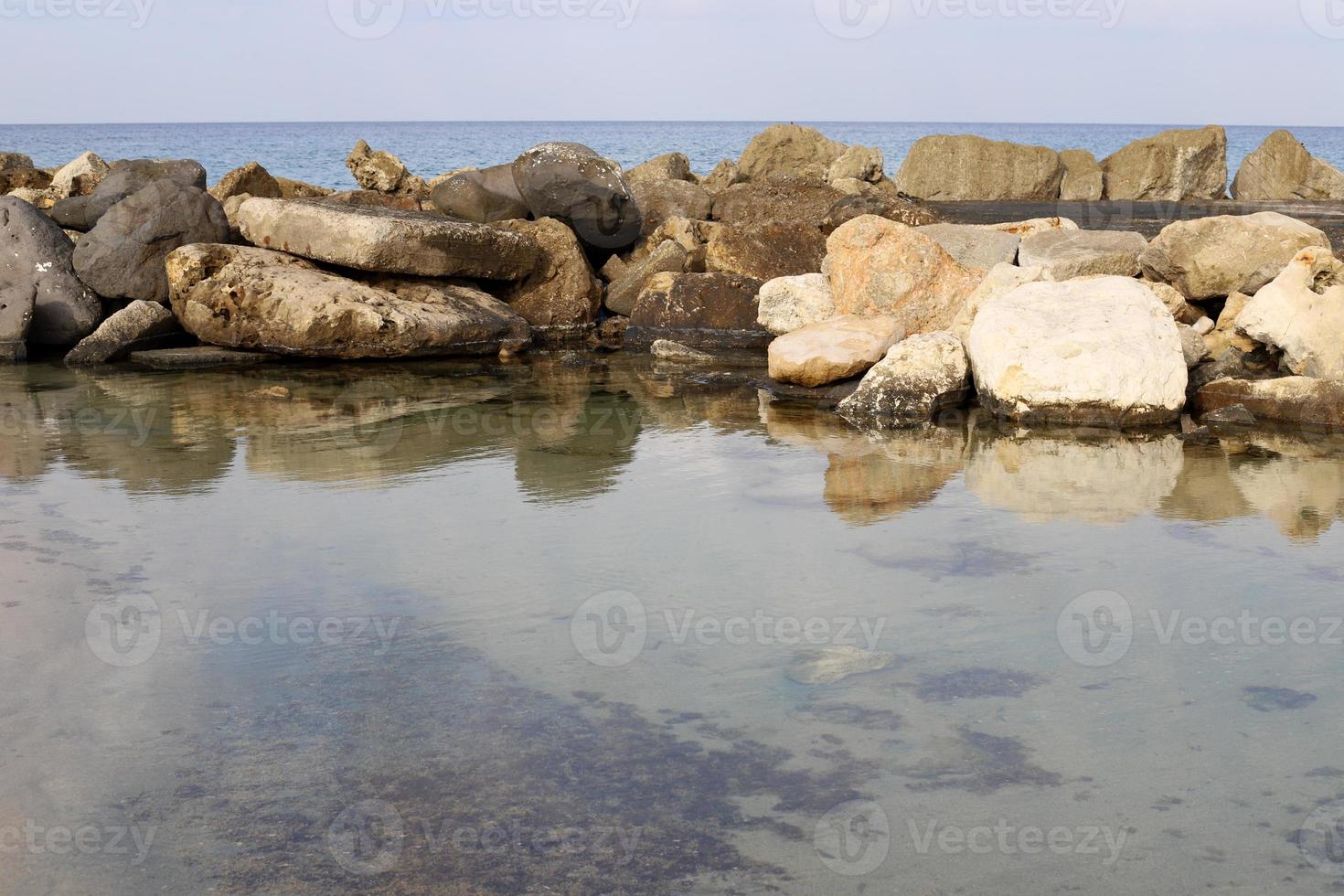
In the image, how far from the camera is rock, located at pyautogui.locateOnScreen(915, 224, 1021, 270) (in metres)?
12.1

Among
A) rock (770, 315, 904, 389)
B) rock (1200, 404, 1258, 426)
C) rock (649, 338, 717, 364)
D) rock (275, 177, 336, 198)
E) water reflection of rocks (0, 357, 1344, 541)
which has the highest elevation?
rock (275, 177, 336, 198)

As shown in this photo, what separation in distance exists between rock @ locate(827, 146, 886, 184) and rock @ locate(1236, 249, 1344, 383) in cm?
1233

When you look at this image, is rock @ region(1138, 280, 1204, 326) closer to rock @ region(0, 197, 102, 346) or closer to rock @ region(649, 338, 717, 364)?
rock @ region(649, 338, 717, 364)

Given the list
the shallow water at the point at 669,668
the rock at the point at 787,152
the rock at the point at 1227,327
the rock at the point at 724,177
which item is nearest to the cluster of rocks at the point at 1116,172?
the rock at the point at 787,152

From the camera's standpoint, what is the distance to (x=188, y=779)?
376cm

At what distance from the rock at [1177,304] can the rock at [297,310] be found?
6.25m

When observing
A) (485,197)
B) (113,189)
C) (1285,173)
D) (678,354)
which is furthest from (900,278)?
(1285,173)

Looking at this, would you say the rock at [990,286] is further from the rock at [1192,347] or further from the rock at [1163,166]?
the rock at [1163,166]

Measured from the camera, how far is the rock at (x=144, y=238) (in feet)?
39.8

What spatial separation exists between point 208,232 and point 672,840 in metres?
10.7

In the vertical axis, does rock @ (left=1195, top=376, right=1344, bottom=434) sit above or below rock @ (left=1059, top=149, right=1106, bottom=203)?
below

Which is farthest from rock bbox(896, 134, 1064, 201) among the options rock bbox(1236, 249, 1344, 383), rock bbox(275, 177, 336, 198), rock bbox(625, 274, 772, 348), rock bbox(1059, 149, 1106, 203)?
rock bbox(1236, 249, 1344, 383)

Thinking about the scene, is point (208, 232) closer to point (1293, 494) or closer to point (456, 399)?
point (456, 399)

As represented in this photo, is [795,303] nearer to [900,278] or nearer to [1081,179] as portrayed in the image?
[900,278]
